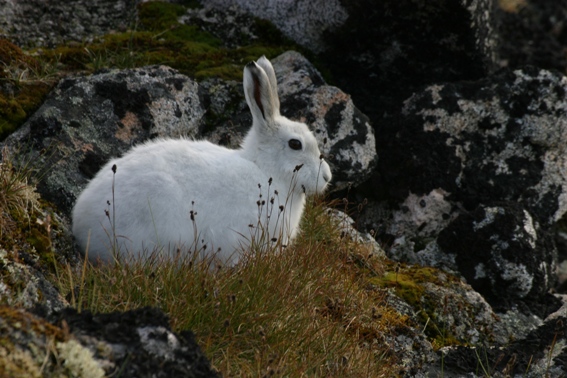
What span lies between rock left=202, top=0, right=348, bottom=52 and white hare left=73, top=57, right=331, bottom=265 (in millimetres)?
3850

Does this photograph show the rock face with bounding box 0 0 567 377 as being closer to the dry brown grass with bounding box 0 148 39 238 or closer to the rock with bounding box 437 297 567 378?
the rock with bounding box 437 297 567 378

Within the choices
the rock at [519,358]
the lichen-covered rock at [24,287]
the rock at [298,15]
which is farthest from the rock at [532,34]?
the lichen-covered rock at [24,287]

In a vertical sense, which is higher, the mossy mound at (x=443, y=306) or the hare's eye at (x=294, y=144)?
the hare's eye at (x=294, y=144)

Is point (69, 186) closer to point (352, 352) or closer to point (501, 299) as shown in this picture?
point (352, 352)

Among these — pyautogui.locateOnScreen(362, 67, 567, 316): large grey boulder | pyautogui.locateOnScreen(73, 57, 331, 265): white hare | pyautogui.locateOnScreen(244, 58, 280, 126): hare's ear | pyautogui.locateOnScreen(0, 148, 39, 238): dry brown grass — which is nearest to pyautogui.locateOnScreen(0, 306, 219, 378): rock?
pyautogui.locateOnScreen(73, 57, 331, 265): white hare

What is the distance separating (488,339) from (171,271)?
373 centimetres

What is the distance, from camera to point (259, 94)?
23.5ft

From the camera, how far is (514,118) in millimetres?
10016

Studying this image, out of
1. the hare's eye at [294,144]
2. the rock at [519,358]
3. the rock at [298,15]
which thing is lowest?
the rock at [519,358]

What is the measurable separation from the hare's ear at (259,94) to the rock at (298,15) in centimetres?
394

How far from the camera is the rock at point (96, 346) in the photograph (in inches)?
128

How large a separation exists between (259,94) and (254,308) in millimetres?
2733

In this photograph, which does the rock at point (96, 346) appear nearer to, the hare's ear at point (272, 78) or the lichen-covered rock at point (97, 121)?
the lichen-covered rock at point (97, 121)

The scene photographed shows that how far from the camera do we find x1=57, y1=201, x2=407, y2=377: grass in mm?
4852
